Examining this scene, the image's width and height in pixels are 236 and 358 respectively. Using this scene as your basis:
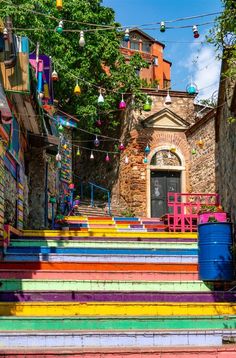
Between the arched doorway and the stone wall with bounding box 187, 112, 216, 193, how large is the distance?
614 millimetres

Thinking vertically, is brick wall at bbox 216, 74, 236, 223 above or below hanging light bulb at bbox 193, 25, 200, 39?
below

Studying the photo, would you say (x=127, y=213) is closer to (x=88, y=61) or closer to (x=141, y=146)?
(x=141, y=146)

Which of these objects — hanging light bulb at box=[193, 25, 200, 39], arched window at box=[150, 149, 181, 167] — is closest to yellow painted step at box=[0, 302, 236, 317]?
hanging light bulb at box=[193, 25, 200, 39]

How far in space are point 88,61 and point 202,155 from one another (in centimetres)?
627

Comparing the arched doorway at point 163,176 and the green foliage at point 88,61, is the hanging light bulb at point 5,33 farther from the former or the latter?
the arched doorway at point 163,176

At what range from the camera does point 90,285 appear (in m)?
7.15

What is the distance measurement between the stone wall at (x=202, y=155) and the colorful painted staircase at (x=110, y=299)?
289 inches

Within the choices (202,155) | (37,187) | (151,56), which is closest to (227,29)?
(37,187)

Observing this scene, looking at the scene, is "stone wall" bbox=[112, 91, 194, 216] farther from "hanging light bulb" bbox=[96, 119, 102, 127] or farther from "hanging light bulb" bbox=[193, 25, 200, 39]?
"hanging light bulb" bbox=[193, 25, 200, 39]

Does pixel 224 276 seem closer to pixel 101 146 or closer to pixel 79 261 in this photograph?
pixel 79 261

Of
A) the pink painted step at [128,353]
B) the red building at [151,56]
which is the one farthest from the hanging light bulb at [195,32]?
the red building at [151,56]

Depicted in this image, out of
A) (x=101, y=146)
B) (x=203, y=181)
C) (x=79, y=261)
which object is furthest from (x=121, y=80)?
(x=79, y=261)

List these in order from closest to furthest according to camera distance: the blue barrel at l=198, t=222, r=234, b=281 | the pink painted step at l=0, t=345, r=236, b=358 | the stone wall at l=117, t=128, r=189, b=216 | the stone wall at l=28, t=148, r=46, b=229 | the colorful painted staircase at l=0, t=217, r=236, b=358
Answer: the pink painted step at l=0, t=345, r=236, b=358
the colorful painted staircase at l=0, t=217, r=236, b=358
the blue barrel at l=198, t=222, r=234, b=281
the stone wall at l=28, t=148, r=46, b=229
the stone wall at l=117, t=128, r=189, b=216

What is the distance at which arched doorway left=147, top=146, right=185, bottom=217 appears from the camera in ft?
69.2
